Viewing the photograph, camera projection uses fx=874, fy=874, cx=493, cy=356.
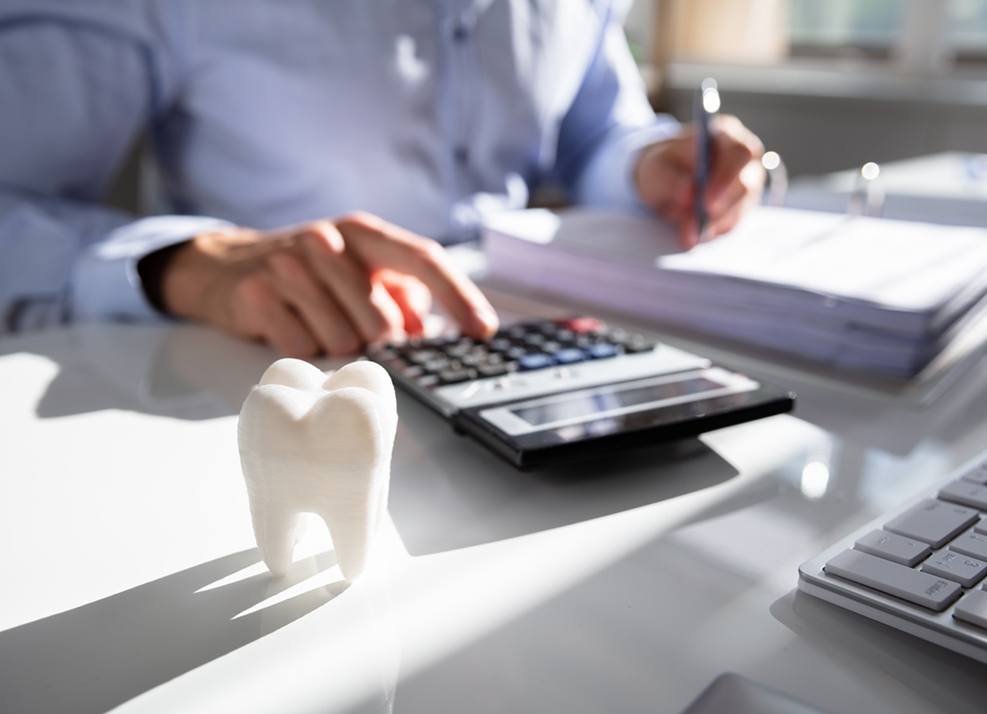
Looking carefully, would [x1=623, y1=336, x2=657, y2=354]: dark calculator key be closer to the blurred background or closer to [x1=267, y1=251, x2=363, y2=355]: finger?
[x1=267, y1=251, x2=363, y2=355]: finger

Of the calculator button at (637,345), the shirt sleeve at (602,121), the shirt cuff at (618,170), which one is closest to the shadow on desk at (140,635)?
the calculator button at (637,345)

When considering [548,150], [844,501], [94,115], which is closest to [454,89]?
[548,150]

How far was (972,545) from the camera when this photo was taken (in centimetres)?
26

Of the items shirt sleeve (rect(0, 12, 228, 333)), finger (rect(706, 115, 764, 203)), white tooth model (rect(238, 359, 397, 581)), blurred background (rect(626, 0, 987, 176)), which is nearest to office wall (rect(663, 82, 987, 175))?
blurred background (rect(626, 0, 987, 176))

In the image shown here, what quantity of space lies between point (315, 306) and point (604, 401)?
190mm

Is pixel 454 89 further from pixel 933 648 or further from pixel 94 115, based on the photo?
pixel 933 648

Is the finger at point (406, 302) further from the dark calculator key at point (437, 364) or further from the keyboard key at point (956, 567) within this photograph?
the keyboard key at point (956, 567)

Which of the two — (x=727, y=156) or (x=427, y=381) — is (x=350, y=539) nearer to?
(x=427, y=381)

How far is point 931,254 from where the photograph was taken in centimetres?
56

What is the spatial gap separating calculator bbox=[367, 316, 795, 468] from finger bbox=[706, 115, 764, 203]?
0.84 ft

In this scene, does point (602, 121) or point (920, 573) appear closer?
point (920, 573)

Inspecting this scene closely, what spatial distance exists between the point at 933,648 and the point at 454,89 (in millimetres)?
728

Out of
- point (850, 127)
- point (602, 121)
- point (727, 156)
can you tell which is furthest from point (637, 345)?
point (850, 127)

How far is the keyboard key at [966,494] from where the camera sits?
0.29m
